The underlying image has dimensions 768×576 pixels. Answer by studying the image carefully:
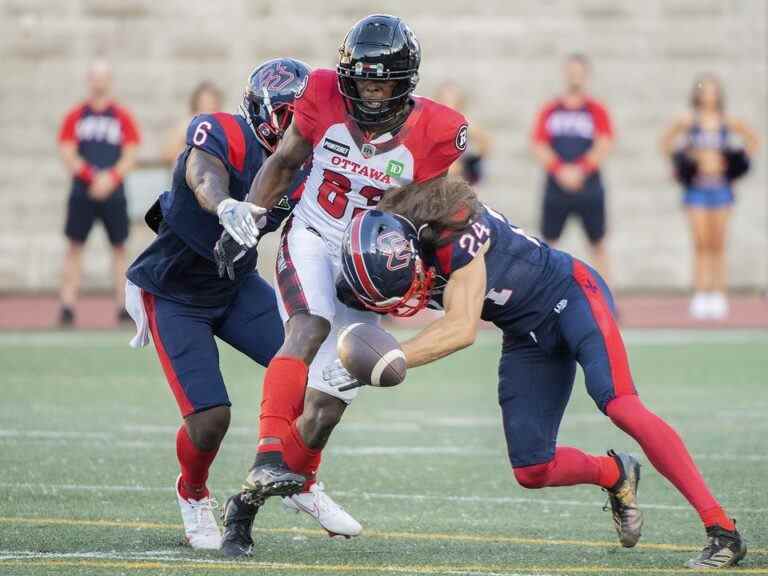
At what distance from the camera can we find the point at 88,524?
21.1ft

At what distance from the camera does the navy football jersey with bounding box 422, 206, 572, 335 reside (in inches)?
237

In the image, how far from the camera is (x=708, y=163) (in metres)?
14.6

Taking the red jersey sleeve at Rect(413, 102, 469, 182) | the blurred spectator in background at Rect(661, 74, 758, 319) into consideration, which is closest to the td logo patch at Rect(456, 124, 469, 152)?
the red jersey sleeve at Rect(413, 102, 469, 182)

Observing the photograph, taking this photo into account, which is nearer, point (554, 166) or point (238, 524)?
A: point (238, 524)

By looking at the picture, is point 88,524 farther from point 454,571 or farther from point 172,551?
point 454,571

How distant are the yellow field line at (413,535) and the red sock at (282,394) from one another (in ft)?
2.28

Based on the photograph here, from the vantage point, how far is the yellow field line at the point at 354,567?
18.1 feet

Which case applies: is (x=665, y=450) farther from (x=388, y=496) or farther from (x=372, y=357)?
(x=388, y=496)

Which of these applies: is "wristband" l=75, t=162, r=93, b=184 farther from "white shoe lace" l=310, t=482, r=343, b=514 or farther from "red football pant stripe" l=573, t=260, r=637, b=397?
"red football pant stripe" l=573, t=260, r=637, b=397

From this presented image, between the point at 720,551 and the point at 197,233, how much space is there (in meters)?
2.16

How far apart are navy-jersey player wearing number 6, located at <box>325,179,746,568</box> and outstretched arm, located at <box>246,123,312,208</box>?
412 mm

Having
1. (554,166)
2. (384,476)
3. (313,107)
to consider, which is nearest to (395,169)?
(313,107)

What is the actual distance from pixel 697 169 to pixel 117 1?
19.3ft

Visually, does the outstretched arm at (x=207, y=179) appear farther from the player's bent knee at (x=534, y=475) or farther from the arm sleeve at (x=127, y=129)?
the arm sleeve at (x=127, y=129)
